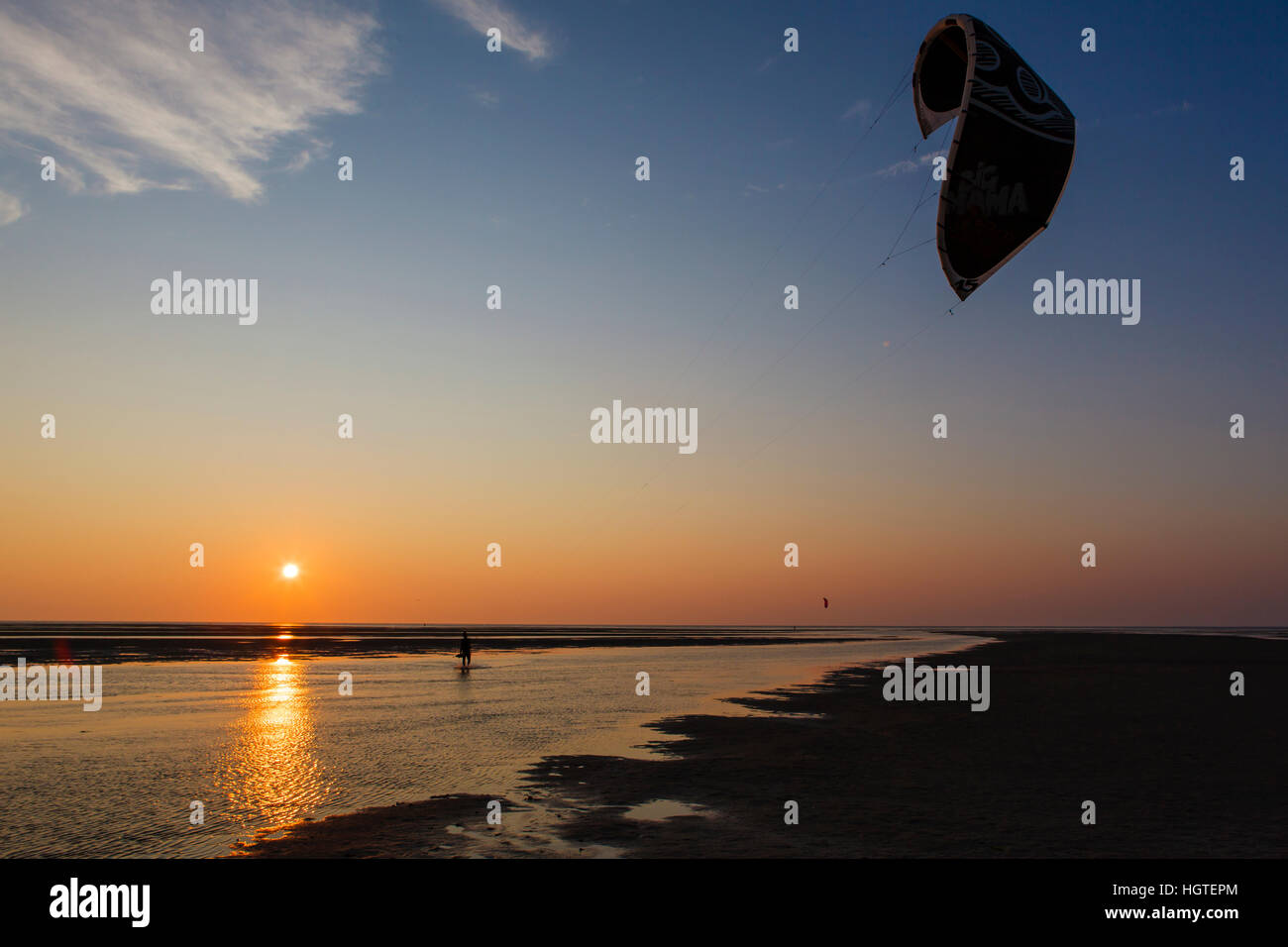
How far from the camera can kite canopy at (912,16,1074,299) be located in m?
17.5

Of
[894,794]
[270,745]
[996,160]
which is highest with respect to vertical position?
[996,160]

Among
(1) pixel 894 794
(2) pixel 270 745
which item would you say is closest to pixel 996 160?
(1) pixel 894 794

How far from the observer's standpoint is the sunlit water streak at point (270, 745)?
42.6 feet

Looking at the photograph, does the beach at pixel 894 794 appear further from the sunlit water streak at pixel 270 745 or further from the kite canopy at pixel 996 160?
the kite canopy at pixel 996 160

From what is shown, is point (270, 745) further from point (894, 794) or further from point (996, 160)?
point (996, 160)

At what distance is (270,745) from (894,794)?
14.6 metres

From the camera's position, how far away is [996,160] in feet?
58.3

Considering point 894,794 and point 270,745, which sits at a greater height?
point 894,794

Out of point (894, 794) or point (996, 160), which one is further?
point (996, 160)

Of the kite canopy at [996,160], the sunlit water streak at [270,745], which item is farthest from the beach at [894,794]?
the kite canopy at [996,160]

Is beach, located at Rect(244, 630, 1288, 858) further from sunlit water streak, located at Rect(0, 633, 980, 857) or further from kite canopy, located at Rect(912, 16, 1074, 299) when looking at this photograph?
kite canopy, located at Rect(912, 16, 1074, 299)
